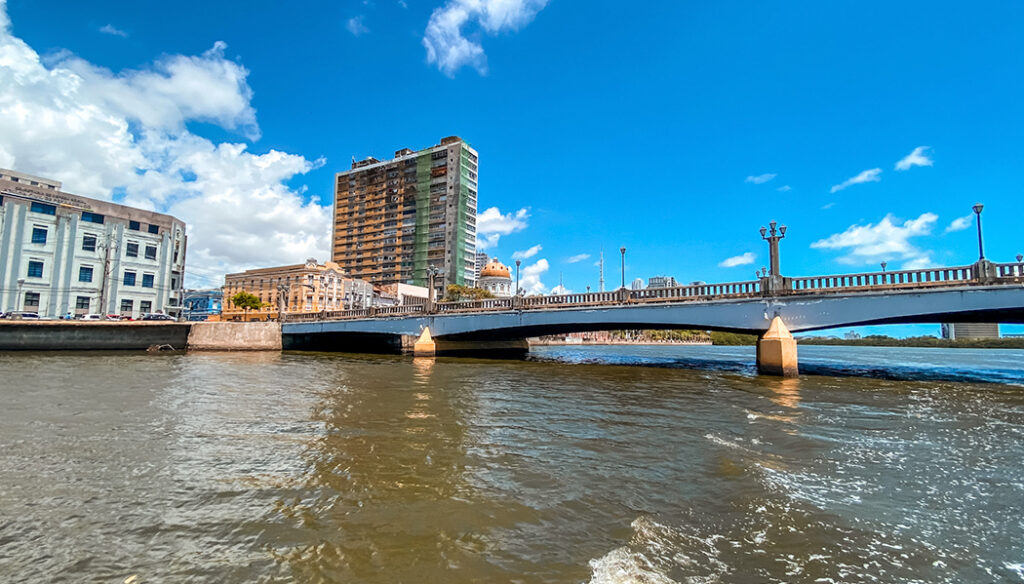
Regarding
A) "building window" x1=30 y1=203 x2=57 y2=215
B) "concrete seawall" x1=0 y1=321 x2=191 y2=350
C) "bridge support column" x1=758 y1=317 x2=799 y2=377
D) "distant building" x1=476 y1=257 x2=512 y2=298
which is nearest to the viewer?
"bridge support column" x1=758 y1=317 x2=799 y2=377

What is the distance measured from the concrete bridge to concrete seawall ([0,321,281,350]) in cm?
1378

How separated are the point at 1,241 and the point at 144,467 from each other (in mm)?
59323

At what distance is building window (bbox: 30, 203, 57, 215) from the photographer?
1831 inches

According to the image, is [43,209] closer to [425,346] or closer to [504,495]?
[425,346]

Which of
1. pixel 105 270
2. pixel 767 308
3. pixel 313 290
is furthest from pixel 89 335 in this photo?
pixel 313 290

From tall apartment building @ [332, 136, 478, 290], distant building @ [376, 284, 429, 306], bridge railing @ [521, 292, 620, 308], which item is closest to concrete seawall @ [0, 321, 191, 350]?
bridge railing @ [521, 292, 620, 308]

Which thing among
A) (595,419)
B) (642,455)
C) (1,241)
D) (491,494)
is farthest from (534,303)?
(1,241)

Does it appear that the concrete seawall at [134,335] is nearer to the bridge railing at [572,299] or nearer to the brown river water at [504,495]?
the bridge railing at [572,299]

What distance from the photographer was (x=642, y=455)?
23.3 feet

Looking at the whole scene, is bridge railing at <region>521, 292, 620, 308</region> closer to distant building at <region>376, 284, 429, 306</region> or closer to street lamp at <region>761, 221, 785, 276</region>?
street lamp at <region>761, 221, 785, 276</region>

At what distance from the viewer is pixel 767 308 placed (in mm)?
21797

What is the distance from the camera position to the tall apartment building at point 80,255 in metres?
44.9

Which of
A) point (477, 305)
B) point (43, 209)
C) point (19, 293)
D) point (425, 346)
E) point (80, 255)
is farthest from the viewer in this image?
point (80, 255)

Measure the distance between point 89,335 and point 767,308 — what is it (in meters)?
49.0
